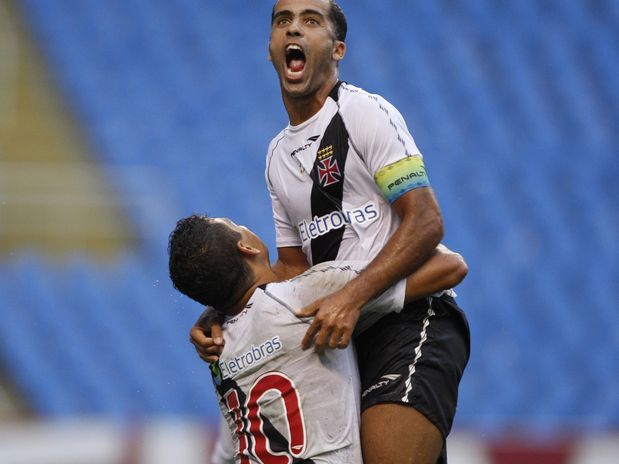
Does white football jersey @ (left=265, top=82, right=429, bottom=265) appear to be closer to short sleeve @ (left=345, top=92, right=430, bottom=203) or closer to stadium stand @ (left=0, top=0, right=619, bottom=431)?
short sleeve @ (left=345, top=92, right=430, bottom=203)

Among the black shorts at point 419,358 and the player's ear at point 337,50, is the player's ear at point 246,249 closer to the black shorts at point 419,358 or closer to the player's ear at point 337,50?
the black shorts at point 419,358

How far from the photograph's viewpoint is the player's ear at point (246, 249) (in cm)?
311

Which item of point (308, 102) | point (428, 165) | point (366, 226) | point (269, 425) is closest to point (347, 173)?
point (366, 226)

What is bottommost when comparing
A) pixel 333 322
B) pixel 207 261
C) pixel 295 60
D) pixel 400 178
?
pixel 333 322

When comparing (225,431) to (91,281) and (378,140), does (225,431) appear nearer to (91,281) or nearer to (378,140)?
(378,140)

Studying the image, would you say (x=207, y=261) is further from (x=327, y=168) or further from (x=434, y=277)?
(x=434, y=277)

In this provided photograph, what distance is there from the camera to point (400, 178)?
10.1 ft

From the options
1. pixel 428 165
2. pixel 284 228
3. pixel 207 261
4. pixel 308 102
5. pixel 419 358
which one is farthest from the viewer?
pixel 428 165

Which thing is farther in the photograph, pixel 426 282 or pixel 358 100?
pixel 358 100

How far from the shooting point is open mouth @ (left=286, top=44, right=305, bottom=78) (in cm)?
339

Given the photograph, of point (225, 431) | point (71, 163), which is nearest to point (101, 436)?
point (225, 431)

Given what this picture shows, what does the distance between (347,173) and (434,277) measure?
396 mm

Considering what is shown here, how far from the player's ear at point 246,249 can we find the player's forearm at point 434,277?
443 millimetres

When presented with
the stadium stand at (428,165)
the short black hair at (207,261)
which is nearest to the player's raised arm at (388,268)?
the short black hair at (207,261)
